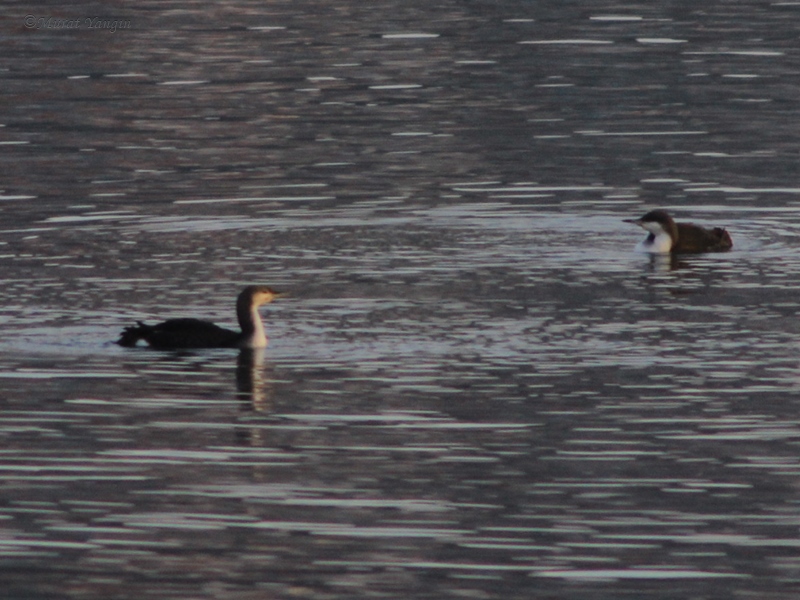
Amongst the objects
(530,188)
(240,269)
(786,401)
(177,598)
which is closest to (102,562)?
(177,598)

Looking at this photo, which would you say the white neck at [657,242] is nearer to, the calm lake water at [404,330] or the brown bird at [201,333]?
the calm lake water at [404,330]

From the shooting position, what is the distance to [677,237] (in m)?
20.9

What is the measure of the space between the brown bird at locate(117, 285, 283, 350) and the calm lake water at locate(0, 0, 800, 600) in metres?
0.13

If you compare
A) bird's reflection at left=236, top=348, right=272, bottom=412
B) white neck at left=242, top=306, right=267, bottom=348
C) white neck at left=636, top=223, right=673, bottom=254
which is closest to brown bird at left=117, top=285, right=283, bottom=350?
white neck at left=242, top=306, right=267, bottom=348

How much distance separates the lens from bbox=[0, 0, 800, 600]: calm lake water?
1124cm

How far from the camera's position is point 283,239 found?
21.3 m

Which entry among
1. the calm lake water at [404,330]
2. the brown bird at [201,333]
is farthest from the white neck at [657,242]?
the brown bird at [201,333]

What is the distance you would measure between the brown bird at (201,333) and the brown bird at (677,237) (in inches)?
218

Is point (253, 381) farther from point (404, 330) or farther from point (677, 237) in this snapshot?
point (677, 237)

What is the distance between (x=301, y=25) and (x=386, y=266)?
20.7 m

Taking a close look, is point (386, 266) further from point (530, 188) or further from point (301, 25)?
point (301, 25)

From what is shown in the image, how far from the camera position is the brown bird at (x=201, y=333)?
16.1 meters

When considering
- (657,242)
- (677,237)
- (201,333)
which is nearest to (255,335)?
(201,333)

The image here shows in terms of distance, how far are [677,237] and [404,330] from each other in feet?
16.8
